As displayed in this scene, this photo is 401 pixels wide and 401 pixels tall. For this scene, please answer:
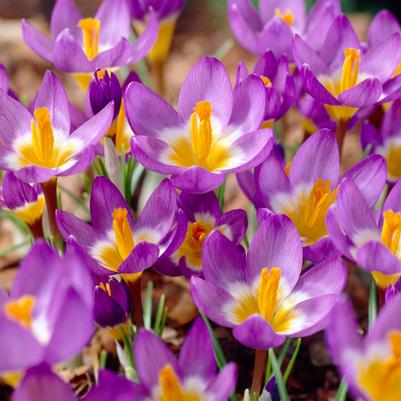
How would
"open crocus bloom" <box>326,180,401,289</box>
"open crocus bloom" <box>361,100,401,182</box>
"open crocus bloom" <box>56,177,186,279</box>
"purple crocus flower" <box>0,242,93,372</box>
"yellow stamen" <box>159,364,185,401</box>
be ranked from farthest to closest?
"open crocus bloom" <box>361,100,401,182</box> < "open crocus bloom" <box>56,177,186,279</box> < "open crocus bloom" <box>326,180,401,289</box> < "yellow stamen" <box>159,364,185,401</box> < "purple crocus flower" <box>0,242,93,372</box>

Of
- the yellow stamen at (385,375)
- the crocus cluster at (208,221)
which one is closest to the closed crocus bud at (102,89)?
the crocus cluster at (208,221)

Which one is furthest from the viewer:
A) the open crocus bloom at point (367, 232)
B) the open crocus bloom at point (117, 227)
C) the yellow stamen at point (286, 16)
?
the yellow stamen at point (286, 16)

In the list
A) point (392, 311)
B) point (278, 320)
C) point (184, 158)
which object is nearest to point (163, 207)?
point (184, 158)

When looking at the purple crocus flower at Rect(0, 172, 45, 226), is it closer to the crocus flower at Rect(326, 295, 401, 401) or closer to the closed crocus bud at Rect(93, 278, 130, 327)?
the closed crocus bud at Rect(93, 278, 130, 327)

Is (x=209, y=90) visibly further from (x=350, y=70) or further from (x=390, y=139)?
(x=390, y=139)

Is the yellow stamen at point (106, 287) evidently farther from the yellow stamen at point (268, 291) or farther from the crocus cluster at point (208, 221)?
the yellow stamen at point (268, 291)

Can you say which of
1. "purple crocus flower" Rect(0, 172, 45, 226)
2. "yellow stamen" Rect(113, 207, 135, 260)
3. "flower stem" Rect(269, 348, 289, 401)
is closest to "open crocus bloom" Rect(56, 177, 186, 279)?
"yellow stamen" Rect(113, 207, 135, 260)

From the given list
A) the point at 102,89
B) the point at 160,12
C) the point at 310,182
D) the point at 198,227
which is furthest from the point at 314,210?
the point at 160,12
